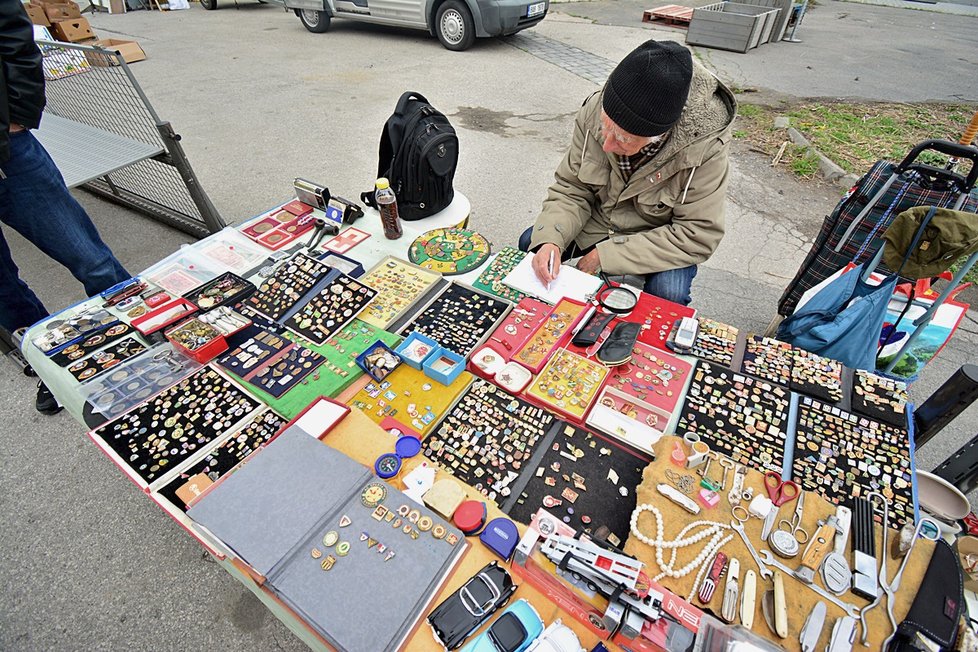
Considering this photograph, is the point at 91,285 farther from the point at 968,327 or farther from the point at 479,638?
the point at 968,327

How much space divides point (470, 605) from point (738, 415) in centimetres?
122

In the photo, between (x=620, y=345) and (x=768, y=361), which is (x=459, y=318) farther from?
(x=768, y=361)

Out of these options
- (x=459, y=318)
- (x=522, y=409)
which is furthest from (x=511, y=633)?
(x=459, y=318)

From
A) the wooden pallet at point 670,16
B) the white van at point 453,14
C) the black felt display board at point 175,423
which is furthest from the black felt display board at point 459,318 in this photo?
the wooden pallet at point 670,16

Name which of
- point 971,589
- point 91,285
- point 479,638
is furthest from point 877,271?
point 91,285

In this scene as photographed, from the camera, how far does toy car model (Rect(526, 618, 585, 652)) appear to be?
1.11 meters

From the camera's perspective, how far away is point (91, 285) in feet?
9.54

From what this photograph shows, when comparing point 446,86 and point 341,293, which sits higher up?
point 341,293

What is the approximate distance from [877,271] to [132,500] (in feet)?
14.5

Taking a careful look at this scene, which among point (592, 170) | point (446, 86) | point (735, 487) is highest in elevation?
point (592, 170)

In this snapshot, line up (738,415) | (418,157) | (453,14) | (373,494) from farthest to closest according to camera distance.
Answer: (453,14) → (418,157) → (738,415) → (373,494)

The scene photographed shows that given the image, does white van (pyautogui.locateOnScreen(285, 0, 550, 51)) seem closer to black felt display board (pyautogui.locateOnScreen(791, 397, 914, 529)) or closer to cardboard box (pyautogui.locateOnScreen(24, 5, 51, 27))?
cardboard box (pyautogui.locateOnScreen(24, 5, 51, 27))

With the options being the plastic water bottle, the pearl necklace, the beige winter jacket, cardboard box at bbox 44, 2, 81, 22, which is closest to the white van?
cardboard box at bbox 44, 2, 81, 22

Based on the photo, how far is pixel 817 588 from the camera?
3.88ft
